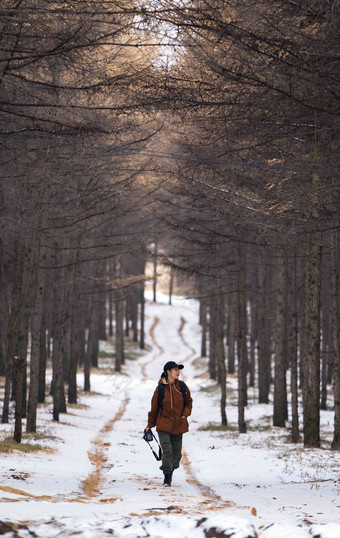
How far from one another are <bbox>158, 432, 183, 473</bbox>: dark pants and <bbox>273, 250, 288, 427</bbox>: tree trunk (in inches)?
424

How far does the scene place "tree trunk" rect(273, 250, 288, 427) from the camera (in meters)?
19.1

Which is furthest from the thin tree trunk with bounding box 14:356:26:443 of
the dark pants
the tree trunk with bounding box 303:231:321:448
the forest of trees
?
the tree trunk with bounding box 303:231:321:448

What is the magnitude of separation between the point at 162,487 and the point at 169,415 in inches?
42.9

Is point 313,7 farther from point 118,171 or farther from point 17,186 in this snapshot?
point 17,186

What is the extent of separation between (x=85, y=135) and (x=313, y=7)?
13.9 ft

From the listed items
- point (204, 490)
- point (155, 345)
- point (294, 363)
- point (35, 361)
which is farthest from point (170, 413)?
point (155, 345)

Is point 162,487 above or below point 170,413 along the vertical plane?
below

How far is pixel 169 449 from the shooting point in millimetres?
8766

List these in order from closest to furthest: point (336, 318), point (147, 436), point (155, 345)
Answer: point (147, 436)
point (336, 318)
point (155, 345)

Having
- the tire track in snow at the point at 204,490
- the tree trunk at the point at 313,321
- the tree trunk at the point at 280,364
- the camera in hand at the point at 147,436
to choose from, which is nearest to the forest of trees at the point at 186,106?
the tree trunk at the point at 313,321

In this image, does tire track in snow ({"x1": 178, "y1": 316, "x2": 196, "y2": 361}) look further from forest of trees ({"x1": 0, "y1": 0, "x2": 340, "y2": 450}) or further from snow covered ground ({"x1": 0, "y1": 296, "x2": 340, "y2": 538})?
forest of trees ({"x1": 0, "y1": 0, "x2": 340, "y2": 450})

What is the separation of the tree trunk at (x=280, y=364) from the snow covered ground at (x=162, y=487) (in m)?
0.61

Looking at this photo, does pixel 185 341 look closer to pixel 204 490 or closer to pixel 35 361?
pixel 35 361

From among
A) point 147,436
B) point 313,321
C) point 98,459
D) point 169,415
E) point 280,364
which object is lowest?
point 98,459
